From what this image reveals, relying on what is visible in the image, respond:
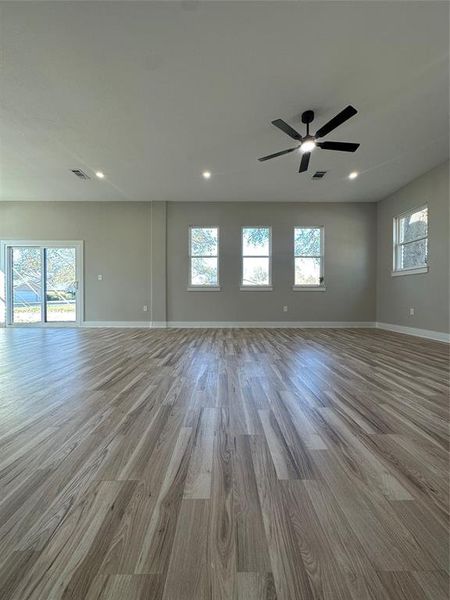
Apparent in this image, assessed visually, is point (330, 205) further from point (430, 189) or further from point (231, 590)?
point (231, 590)

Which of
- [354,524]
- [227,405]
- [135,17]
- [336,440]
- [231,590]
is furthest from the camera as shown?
[135,17]

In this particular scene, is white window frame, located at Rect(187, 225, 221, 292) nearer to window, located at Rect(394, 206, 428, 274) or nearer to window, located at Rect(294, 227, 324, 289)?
window, located at Rect(294, 227, 324, 289)

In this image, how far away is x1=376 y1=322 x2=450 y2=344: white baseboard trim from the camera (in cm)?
537

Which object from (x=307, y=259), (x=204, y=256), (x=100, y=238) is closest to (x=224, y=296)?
(x=204, y=256)

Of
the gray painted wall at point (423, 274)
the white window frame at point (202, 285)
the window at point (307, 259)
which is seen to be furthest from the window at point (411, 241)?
the white window frame at point (202, 285)

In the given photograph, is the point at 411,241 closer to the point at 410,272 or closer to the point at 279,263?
the point at 410,272

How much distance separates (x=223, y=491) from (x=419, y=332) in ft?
20.8

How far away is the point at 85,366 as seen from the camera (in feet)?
10.8

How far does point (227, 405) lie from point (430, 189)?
6.17 meters

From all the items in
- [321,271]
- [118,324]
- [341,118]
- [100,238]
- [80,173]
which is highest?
[80,173]

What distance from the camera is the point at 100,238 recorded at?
7660 millimetres

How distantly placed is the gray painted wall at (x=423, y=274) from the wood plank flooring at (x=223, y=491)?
3.95 m

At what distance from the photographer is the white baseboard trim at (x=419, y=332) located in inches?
211

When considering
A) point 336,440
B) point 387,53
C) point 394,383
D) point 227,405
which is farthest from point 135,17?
point 394,383
